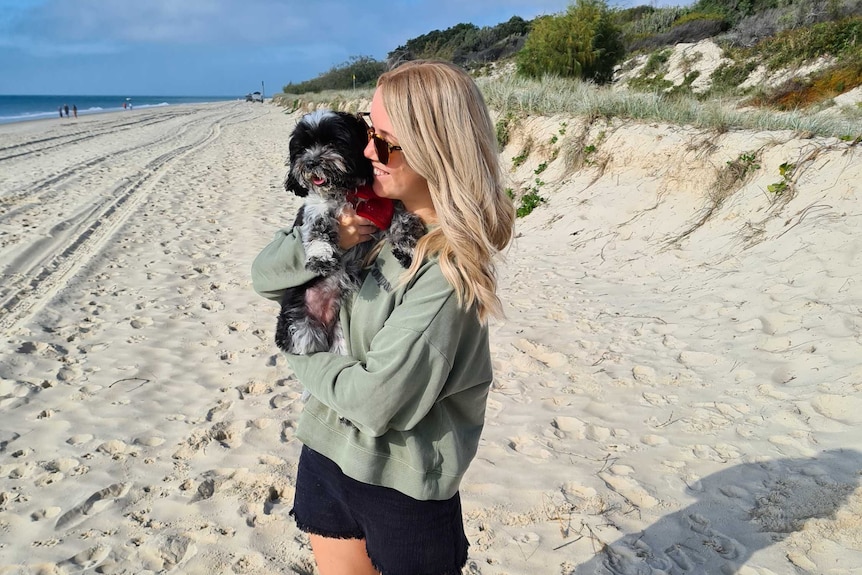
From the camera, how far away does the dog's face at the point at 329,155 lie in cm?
184

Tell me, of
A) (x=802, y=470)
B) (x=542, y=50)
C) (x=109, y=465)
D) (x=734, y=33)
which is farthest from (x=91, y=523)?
(x=734, y=33)

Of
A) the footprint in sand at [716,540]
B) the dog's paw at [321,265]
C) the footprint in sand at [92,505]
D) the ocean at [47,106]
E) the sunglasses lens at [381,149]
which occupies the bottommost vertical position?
the ocean at [47,106]

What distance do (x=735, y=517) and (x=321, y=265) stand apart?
287 centimetres

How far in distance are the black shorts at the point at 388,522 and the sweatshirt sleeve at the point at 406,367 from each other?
0.89 feet

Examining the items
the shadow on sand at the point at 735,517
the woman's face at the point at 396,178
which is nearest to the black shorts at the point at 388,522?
the woman's face at the point at 396,178

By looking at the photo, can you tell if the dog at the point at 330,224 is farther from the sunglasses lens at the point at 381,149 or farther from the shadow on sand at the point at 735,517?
the shadow on sand at the point at 735,517

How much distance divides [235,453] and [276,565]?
3.59 feet

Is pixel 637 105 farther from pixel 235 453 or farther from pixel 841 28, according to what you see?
pixel 235 453

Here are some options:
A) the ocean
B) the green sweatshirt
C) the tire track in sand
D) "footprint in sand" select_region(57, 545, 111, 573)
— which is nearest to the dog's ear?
the green sweatshirt

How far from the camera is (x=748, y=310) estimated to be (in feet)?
18.2

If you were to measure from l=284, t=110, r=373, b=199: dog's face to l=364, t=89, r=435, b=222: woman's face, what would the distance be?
0.75 ft

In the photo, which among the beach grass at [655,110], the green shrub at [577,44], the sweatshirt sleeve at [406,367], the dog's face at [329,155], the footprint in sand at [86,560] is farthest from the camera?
the green shrub at [577,44]

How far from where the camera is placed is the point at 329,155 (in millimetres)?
1854

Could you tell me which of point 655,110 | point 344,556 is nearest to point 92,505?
point 344,556
